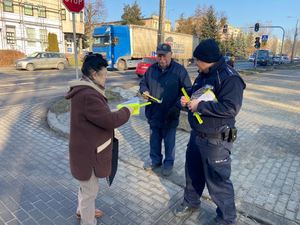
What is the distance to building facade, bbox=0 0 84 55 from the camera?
28462 millimetres

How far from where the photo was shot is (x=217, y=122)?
7.97 ft

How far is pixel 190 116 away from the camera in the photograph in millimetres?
2688

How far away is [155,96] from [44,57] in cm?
2030

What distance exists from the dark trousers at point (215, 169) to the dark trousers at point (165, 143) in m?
0.99

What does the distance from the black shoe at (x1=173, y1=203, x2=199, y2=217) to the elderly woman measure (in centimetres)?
108

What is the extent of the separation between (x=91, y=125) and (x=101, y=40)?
20.8 m

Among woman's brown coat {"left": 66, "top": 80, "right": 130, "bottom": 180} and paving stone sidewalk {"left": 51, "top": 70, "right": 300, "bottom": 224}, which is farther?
paving stone sidewalk {"left": 51, "top": 70, "right": 300, "bottom": 224}

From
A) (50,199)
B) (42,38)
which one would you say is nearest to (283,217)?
(50,199)

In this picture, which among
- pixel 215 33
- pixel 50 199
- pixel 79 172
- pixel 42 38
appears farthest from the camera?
pixel 215 33

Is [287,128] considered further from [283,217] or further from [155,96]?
[155,96]

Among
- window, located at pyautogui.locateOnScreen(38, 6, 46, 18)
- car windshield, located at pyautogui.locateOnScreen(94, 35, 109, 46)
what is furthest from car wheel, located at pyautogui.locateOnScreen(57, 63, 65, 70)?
window, located at pyautogui.locateOnScreen(38, 6, 46, 18)

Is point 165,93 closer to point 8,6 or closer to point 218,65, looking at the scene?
point 218,65

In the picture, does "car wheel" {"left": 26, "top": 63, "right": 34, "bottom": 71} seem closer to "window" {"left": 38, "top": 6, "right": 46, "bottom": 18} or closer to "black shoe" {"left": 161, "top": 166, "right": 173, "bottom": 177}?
"window" {"left": 38, "top": 6, "right": 46, "bottom": 18}

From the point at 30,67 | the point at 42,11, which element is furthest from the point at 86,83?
the point at 42,11
